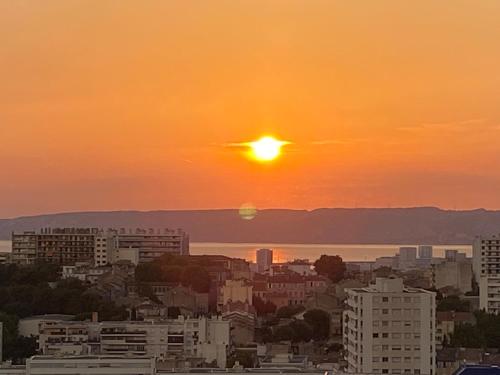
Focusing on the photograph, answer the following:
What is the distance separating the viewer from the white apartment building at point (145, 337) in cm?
1864

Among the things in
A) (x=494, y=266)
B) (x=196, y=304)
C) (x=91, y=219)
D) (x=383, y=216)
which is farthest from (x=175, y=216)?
(x=196, y=304)

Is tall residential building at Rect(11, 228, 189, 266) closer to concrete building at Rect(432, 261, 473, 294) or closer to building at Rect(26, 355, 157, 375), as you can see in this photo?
concrete building at Rect(432, 261, 473, 294)

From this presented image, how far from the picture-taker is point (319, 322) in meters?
23.2

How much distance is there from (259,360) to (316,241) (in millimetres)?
82145

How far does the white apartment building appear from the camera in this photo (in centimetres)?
1864

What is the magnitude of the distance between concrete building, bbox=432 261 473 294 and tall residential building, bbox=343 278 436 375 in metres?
16.7

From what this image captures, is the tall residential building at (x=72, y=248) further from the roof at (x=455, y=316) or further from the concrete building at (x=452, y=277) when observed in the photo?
the roof at (x=455, y=316)

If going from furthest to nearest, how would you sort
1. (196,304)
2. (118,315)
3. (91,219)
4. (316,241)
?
1. (316,241)
2. (91,219)
3. (196,304)
4. (118,315)

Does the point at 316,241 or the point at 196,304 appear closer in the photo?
the point at 196,304

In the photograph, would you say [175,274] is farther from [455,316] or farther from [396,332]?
[396,332]

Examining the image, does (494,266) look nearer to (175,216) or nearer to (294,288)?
(294,288)

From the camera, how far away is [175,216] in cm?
9031

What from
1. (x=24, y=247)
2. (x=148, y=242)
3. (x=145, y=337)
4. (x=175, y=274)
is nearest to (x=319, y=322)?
(x=145, y=337)

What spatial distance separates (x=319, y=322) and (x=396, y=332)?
7.35 meters
